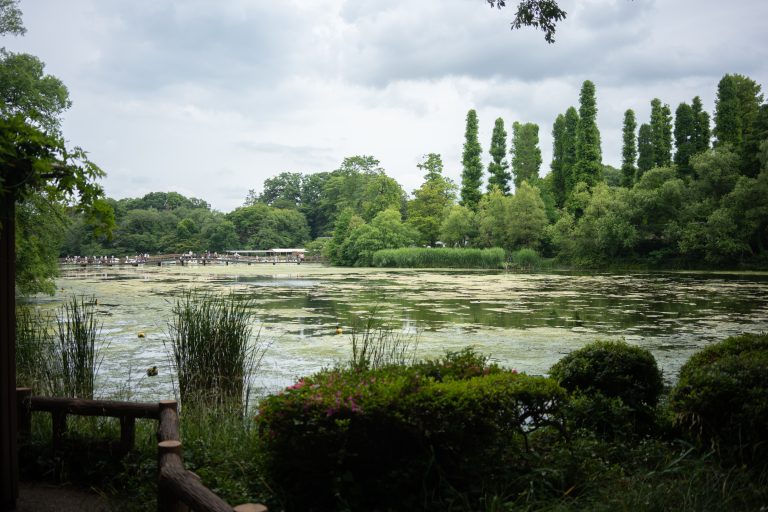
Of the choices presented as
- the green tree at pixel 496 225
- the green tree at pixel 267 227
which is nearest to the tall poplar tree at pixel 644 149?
the green tree at pixel 496 225

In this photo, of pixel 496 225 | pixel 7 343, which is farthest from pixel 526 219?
pixel 7 343

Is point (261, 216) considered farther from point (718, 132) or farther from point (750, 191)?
point (750, 191)

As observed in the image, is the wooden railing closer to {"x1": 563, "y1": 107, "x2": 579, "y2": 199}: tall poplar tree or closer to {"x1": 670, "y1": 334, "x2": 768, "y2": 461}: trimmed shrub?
{"x1": 670, "y1": 334, "x2": 768, "y2": 461}: trimmed shrub

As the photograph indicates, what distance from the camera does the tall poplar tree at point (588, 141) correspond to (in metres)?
41.8

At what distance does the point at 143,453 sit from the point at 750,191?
29.7m

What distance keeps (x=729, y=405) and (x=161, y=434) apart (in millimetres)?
2932

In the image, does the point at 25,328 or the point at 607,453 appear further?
the point at 25,328

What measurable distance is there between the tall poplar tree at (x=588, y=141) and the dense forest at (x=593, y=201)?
0.07 metres

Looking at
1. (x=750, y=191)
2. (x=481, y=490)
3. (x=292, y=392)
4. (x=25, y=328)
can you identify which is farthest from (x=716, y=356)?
(x=750, y=191)

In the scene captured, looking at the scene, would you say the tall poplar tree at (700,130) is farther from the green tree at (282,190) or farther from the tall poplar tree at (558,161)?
the green tree at (282,190)

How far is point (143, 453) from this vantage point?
3408 millimetres

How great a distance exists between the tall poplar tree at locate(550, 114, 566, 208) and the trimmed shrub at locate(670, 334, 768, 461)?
45.0 m

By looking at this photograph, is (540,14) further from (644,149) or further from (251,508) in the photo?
(644,149)

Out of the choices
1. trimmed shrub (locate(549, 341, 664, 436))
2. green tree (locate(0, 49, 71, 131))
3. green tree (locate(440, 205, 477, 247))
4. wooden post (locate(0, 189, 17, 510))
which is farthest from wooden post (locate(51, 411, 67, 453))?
green tree (locate(440, 205, 477, 247))
